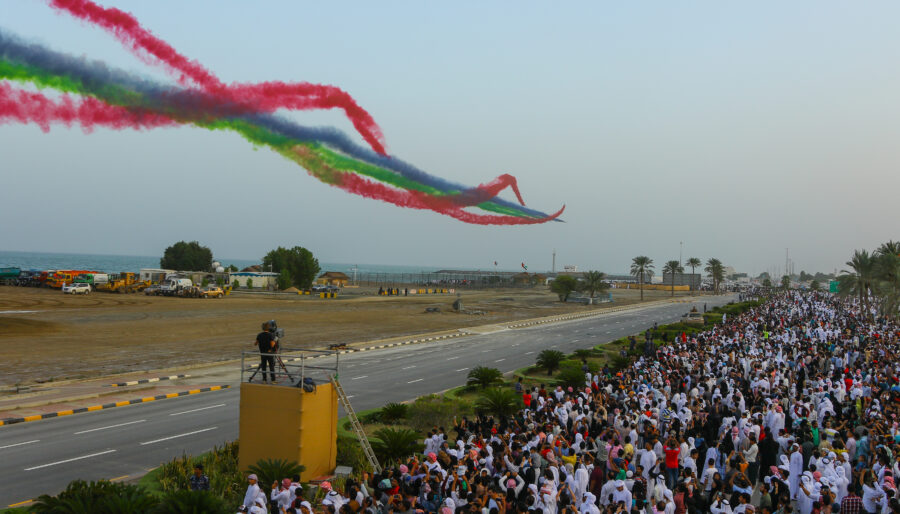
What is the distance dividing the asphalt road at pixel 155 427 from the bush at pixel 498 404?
14.0ft

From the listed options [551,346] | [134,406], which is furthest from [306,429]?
[551,346]

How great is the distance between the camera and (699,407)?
18797mm

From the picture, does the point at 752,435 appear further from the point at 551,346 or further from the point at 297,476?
the point at 551,346

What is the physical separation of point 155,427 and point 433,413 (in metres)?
9.41

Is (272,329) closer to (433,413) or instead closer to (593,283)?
(433,413)

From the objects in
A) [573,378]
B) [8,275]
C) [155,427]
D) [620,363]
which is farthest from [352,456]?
[8,275]

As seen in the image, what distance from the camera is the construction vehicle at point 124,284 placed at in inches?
3223

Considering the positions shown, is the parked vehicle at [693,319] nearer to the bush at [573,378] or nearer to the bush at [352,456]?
the bush at [573,378]

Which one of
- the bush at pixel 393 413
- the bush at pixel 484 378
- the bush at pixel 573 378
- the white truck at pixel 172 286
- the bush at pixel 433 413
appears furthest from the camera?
the white truck at pixel 172 286

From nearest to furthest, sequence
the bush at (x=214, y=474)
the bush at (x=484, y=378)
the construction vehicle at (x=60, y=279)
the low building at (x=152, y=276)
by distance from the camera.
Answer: the bush at (x=214, y=474) < the bush at (x=484, y=378) < the construction vehicle at (x=60, y=279) < the low building at (x=152, y=276)

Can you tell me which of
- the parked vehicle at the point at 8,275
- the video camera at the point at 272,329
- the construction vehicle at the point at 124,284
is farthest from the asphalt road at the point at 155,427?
the parked vehicle at the point at 8,275

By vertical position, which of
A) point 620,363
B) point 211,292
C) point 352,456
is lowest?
point 352,456

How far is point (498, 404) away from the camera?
74.4ft

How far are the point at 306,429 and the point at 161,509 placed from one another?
456 centimetres
